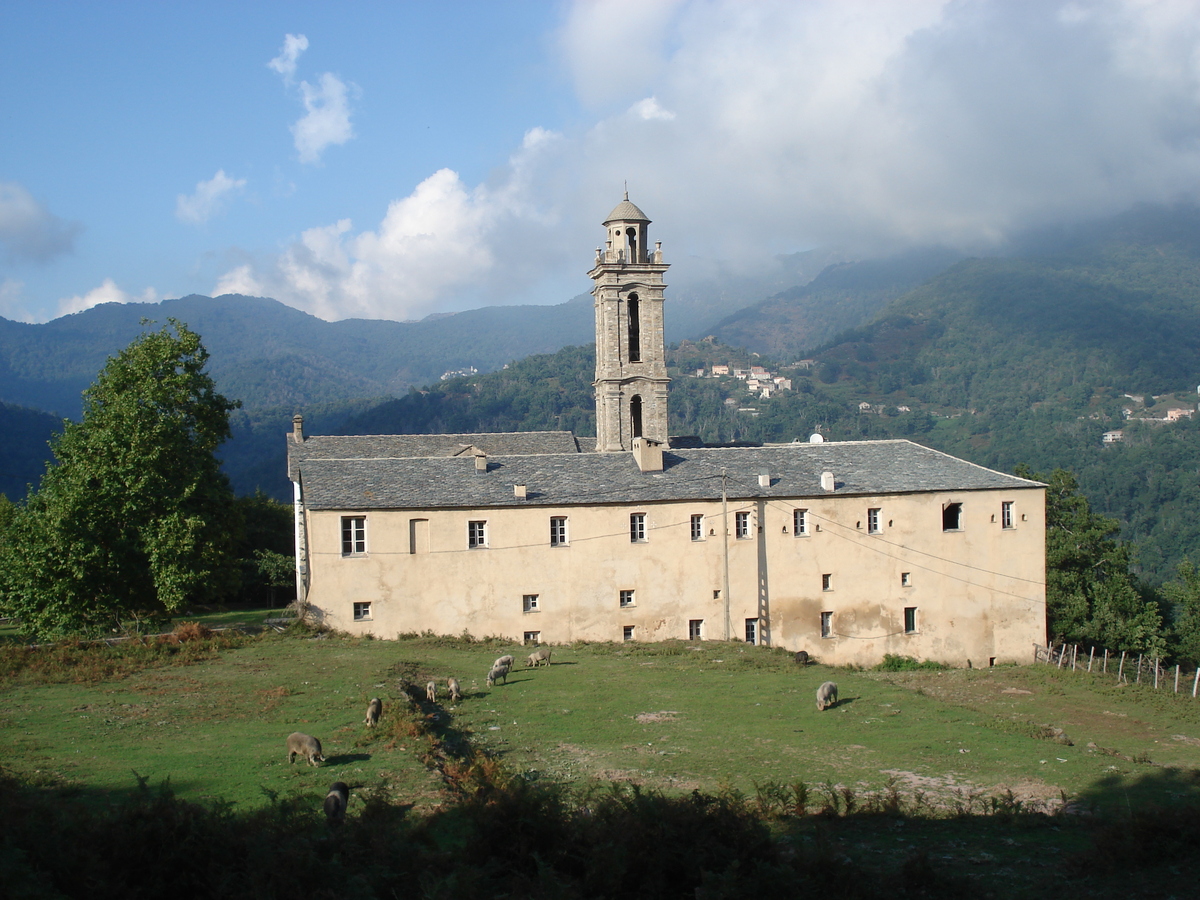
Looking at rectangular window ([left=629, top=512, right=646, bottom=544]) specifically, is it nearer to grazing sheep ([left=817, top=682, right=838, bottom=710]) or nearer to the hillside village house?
the hillside village house

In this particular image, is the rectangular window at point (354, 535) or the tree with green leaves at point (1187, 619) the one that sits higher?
the rectangular window at point (354, 535)

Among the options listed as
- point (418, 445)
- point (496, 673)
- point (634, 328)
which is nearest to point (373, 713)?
point (496, 673)

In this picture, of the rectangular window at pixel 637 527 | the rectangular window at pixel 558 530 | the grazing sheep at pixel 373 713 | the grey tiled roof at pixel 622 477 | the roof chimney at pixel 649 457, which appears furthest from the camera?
the roof chimney at pixel 649 457

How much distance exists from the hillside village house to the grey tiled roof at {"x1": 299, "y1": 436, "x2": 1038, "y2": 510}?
87 mm

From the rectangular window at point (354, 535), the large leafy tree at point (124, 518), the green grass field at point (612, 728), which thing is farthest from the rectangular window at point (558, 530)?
the large leafy tree at point (124, 518)

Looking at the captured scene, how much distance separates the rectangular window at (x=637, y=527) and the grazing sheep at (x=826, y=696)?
12.3m

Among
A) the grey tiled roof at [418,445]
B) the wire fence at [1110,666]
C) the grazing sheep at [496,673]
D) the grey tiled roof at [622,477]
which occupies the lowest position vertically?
the wire fence at [1110,666]

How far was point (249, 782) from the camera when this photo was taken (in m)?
15.0

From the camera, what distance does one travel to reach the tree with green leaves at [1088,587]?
43.1 metres

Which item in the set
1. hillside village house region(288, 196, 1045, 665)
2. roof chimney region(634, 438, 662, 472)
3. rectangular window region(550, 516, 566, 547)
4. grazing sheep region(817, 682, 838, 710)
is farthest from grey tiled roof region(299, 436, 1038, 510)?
grazing sheep region(817, 682, 838, 710)

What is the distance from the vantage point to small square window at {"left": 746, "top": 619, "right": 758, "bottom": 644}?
115 feet

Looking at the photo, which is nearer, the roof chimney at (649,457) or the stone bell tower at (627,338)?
the roof chimney at (649,457)

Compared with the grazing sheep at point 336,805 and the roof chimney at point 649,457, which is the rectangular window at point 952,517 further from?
the grazing sheep at point 336,805

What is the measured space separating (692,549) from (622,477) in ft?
12.8
